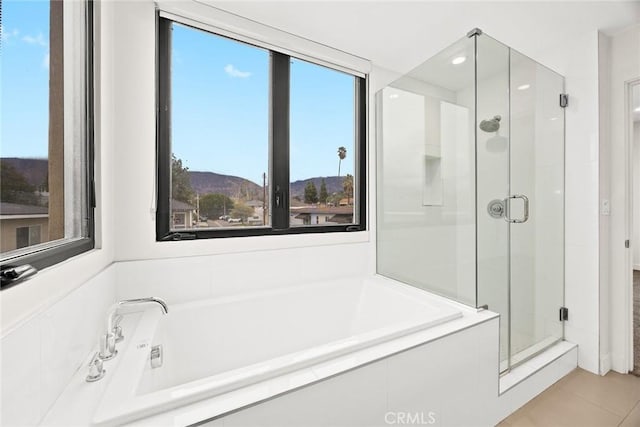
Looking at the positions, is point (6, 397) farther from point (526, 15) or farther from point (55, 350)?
point (526, 15)

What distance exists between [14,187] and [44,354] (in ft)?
1.55

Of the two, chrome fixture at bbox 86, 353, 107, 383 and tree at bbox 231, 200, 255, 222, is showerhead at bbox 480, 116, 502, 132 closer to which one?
tree at bbox 231, 200, 255, 222

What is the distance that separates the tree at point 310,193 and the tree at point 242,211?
0.46 meters

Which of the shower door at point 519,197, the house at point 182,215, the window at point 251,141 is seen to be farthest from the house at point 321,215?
the shower door at point 519,197

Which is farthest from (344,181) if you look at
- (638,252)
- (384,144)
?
(638,252)

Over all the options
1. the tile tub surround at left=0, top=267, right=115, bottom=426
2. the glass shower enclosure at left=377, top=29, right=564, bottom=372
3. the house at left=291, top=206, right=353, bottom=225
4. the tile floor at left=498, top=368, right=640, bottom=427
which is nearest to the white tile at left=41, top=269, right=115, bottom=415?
the tile tub surround at left=0, top=267, right=115, bottom=426

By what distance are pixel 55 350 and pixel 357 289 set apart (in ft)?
5.62

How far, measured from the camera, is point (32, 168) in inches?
35.3

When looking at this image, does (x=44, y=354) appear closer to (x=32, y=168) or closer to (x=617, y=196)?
(x=32, y=168)

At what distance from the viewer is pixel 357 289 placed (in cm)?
216

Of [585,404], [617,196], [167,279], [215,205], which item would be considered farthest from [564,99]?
[167,279]

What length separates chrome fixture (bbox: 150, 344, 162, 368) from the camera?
1.22 m

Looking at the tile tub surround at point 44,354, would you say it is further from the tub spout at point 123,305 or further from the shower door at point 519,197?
the shower door at point 519,197

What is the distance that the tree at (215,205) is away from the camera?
1889mm
